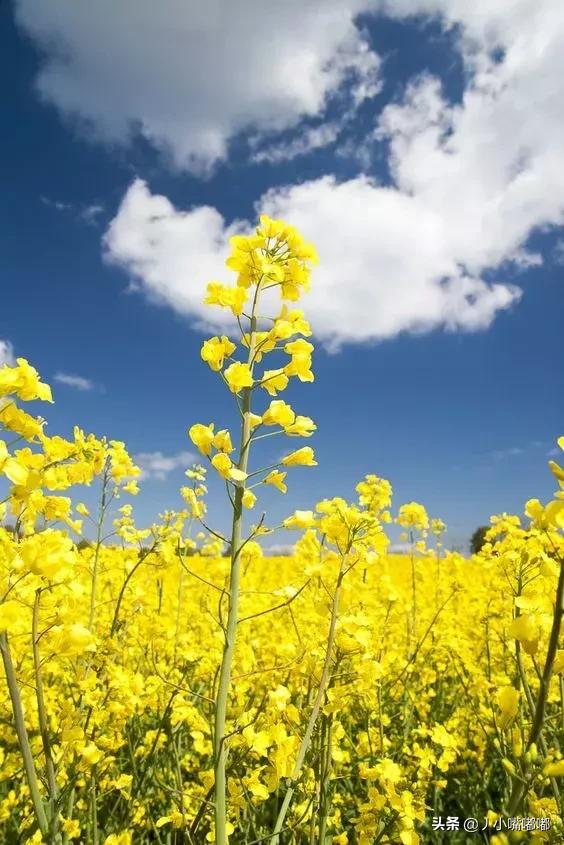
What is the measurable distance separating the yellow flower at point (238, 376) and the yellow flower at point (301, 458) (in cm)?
34

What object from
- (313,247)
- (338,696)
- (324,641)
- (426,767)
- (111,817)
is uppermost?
(313,247)

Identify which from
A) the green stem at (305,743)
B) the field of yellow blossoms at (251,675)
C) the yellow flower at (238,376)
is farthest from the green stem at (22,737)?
the yellow flower at (238,376)

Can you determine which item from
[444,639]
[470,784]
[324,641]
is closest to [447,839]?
[470,784]

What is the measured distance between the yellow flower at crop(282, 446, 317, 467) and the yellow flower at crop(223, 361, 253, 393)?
34 cm

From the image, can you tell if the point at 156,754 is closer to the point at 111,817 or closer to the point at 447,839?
the point at 111,817

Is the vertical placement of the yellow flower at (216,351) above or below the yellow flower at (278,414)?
above

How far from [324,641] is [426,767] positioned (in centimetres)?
83

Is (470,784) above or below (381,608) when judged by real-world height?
below

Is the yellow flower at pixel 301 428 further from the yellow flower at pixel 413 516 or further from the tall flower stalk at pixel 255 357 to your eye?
the yellow flower at pixel 413 516

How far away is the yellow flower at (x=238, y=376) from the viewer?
2098mm

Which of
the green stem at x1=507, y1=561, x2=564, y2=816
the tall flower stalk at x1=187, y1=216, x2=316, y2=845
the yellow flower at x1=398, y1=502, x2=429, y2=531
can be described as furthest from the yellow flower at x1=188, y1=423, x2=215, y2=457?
the yellow flower at x1=398, y1=502, x2=429, y2=531

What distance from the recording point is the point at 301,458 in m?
2.27

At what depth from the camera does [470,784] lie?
4.29 m

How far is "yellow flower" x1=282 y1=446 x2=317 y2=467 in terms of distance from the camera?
2258mm
